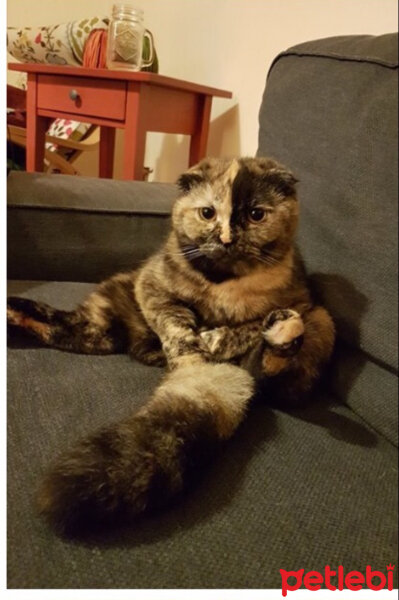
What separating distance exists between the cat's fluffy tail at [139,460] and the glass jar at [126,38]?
45.2 inches

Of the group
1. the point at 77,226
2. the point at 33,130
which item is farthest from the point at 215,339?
the point at 33,130

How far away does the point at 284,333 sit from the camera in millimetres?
755

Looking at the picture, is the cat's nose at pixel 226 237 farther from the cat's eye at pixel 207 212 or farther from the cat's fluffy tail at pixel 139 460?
the cat's fluffy tail at pixel 139 460

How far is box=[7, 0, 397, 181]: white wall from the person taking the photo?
1.18 metres

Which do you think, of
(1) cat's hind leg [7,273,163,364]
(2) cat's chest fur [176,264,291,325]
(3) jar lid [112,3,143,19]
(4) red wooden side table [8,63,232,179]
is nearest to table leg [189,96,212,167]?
(4) red wooden side table [8,63,232,179]

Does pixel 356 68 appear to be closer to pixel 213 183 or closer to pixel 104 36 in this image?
pixel 213 183

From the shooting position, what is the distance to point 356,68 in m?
0.85

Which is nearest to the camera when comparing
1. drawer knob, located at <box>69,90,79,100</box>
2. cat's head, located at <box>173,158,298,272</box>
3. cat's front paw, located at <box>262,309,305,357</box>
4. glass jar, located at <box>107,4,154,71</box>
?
cat's front paw, located at <box>262,309,305,357</box>

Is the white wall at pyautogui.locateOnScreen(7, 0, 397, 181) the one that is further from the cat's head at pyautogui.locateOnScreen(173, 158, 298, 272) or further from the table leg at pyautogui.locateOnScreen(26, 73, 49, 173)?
the cat's head at pyautogui.locateOnScreen(173, 158, 298, 272)

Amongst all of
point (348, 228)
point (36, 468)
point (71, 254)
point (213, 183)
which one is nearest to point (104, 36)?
point (71, 254)

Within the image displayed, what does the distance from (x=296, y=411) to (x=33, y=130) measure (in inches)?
54.3

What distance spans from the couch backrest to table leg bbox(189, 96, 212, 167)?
801 millimetres

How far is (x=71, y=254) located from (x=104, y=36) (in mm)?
729

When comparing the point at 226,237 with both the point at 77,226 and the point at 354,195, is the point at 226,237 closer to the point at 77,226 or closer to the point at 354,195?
the point at 354,195
